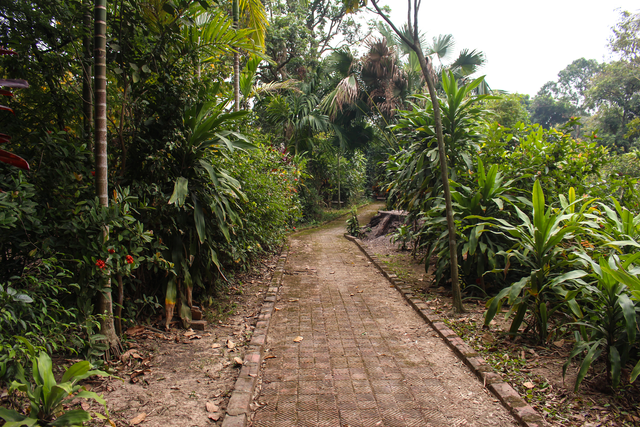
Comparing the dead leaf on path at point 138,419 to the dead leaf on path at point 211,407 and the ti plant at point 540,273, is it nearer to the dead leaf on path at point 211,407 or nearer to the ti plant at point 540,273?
the dead leaf on path at point 211,407

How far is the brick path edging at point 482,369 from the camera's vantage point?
2.15 metres

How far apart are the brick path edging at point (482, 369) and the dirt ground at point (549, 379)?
7 cm

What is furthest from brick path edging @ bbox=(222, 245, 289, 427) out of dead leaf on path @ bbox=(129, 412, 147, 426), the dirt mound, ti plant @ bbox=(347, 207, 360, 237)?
ti plant @ bbox=(347, 207, 360, 237)

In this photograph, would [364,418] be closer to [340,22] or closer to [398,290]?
[398,290]

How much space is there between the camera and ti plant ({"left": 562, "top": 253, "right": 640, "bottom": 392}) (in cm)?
219

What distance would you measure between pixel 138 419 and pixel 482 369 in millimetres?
2340

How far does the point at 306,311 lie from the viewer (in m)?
4.13

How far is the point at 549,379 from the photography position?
250 centimetres

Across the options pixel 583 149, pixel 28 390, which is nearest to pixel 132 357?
pixel 28 390

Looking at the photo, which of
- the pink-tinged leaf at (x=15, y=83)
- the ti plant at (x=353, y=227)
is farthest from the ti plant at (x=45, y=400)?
the ti plant at (x=353, y=227)

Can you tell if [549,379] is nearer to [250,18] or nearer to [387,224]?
[250,18]

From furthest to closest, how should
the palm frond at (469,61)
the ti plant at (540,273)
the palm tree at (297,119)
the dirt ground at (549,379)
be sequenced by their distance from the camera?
the palm tree at (297,119) → the palm frond at (469,61) → the ti plant at (540,273) → the dirt ground at (549,379)

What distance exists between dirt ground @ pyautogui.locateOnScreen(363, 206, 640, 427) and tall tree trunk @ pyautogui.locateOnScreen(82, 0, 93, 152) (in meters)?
3.64

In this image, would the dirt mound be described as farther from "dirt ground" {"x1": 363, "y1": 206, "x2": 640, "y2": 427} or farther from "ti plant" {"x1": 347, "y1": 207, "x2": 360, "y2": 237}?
"dirt ground" {"x1": 363, "y1": 206, "x2": 640, "y2": 427}
